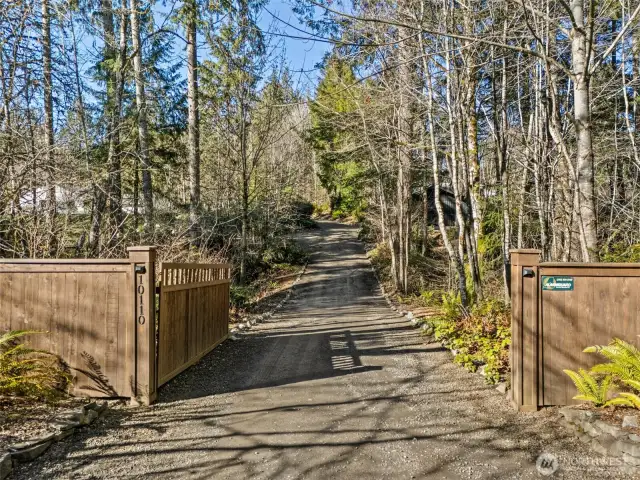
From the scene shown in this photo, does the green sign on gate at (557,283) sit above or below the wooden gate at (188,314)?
above

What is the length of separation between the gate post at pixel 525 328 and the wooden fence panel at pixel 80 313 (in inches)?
156

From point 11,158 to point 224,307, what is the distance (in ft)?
13.2

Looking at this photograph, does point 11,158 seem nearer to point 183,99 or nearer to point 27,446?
point 27,446

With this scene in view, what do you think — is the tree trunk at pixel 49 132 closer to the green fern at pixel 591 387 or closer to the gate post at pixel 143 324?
the gate post at pixel 143 324

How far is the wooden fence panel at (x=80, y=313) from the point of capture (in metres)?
4.66

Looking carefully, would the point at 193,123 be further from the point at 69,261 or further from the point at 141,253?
the point at 141,253

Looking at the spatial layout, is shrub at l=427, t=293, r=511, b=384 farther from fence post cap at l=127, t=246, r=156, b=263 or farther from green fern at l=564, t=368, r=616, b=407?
fence post cap at l=127, t=246, r=156, b=263

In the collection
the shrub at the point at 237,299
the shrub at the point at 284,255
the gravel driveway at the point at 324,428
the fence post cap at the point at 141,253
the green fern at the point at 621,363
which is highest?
the fence post cap at the point at 141,253

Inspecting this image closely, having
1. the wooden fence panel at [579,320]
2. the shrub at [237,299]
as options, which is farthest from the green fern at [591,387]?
the shrub at [237,299]

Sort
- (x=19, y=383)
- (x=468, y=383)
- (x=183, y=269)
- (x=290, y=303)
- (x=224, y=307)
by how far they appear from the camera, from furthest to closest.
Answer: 1. (x=290, y=303)
2. (x=224, y=307)
3. (x=183, y=269)
4. (x=468, y=383)
5. (x=19, y=383)

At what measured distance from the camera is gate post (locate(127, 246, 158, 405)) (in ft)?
15.0

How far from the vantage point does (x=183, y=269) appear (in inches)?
225

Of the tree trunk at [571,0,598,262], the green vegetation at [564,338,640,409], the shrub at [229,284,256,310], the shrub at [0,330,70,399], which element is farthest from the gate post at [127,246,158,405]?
the shrub at [229,284,256,310]

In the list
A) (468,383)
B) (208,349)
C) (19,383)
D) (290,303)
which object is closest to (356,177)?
(290,303)
